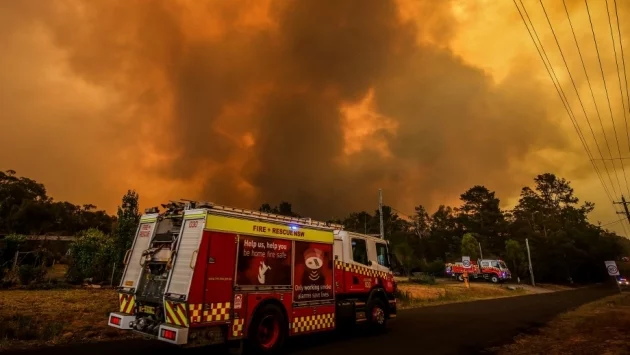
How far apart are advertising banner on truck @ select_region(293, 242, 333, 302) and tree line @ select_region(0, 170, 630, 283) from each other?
48.8 ft

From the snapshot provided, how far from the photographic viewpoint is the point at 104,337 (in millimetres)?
9867

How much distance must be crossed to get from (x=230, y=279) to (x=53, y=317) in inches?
293

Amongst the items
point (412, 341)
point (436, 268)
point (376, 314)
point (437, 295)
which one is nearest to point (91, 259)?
point (376, 314)

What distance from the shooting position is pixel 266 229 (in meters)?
9.06

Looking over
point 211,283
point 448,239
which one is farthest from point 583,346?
point 448,239

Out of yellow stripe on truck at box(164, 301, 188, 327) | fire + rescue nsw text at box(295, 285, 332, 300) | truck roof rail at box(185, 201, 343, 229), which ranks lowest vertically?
yellow stripe on truck at box(164, 301, 188, 327)

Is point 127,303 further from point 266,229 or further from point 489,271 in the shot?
point 489,271

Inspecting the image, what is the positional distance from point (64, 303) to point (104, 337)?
221 inches

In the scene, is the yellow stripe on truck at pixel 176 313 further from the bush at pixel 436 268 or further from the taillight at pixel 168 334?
the bush at pixel 436 268

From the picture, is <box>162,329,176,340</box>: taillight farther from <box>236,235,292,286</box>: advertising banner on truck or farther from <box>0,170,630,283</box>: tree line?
<box>0,170,630,283</box>: tree line

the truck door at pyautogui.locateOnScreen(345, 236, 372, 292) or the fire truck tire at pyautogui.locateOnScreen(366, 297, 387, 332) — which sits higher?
the truck door at pyautogui.locateOnScreen(345, 236, 372, 292)

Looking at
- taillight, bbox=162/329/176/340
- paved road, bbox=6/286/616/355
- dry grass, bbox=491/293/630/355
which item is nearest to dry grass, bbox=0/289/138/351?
paved road, bbox=6/286/616/355

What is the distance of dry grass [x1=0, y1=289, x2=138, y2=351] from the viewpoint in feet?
30.0

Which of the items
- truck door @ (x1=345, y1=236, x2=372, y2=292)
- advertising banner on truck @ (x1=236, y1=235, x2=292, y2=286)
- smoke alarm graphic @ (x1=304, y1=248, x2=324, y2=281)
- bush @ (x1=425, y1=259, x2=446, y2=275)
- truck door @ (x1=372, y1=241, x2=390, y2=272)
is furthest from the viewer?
bush @ (x1=425, y1=259, x2=446, y2=275)
